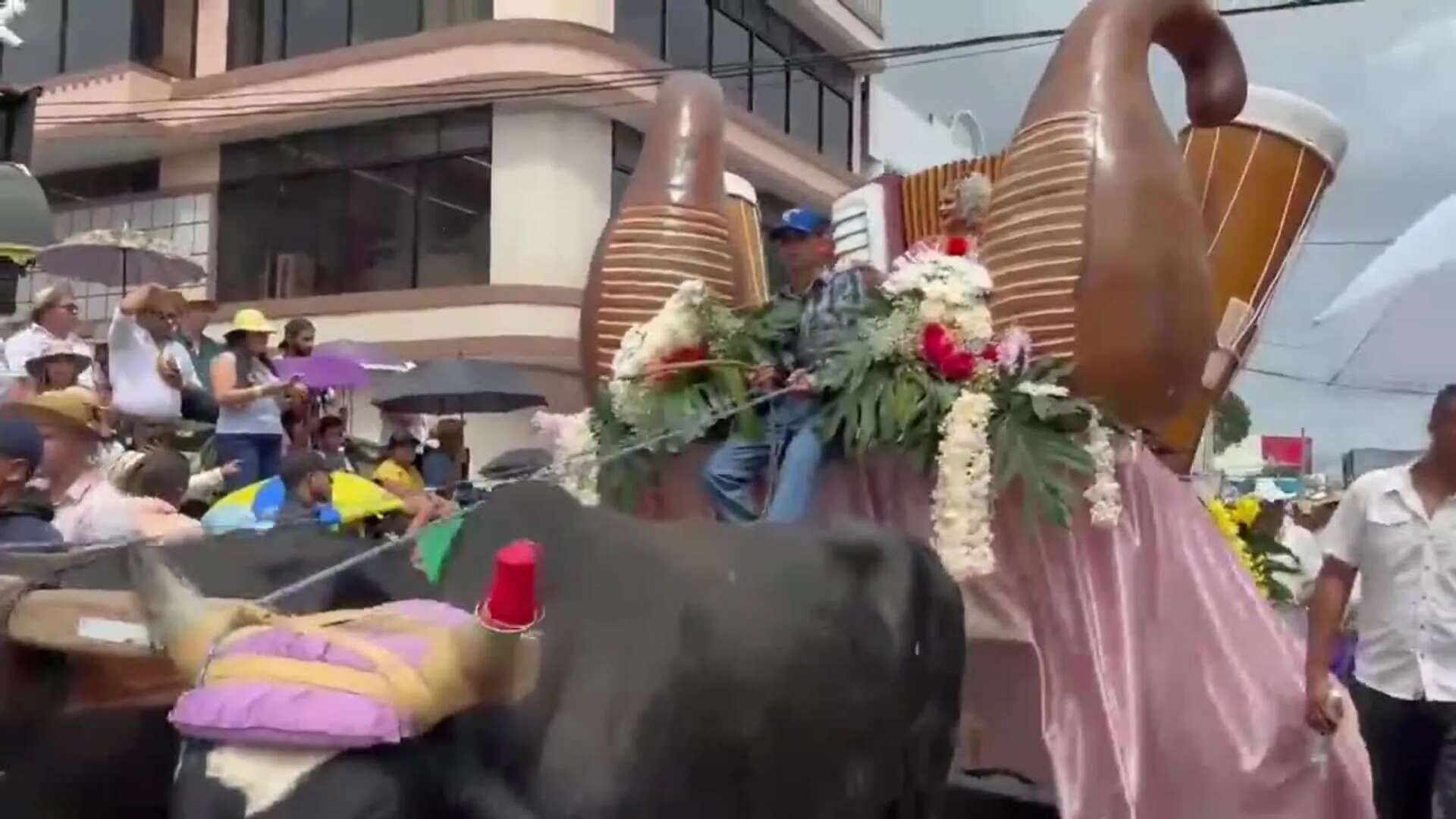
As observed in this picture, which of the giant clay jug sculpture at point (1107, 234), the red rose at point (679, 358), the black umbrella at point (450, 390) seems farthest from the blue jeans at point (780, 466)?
the black umbrella at point (450, 390)

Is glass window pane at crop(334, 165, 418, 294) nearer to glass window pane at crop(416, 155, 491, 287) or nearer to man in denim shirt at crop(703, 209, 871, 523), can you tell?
glass window pane at crop(416, 155, 491, 287)

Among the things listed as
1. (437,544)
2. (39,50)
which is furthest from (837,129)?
(437,544)

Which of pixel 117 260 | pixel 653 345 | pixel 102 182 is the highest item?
pixel 102 182

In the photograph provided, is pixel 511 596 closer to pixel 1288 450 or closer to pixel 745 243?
pixel 745 243

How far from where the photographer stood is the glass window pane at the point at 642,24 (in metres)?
18.0

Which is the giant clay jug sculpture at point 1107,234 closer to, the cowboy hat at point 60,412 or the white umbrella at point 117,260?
the cowboy hat at point 60,412

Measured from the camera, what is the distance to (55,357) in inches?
251

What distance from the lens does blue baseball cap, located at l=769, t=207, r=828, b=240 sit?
5516 millimetres

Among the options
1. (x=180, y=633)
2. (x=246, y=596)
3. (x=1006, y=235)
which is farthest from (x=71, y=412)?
(x=1006, y=235)

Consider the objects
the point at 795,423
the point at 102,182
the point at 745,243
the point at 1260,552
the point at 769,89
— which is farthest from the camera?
the point at 769,89

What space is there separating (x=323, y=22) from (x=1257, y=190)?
14.0 metres

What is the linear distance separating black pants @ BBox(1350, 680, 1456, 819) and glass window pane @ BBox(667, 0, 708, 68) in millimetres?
15176

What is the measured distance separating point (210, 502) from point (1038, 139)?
12.1 feet

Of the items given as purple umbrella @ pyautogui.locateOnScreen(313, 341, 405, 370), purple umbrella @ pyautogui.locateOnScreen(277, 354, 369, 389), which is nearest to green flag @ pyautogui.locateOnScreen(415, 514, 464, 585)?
purple umbrella @ pyautogui.locateOnScreen(277, 354, 369, 389)
